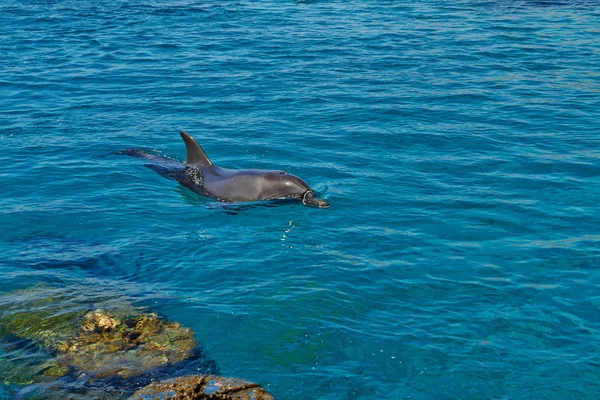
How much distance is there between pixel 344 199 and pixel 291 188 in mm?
853

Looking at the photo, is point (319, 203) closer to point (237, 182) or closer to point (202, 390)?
point (237, 182)

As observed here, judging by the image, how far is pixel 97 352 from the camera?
8.53 meters

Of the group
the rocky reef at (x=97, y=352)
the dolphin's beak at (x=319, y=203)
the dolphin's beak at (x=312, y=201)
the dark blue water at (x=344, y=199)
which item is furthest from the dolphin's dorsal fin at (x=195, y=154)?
the rocky reef at (x=97, y=352)

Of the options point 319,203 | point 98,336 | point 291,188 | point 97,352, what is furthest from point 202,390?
point 291,188

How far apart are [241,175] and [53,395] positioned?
5777 mm

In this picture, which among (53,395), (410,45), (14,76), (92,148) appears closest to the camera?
(53,395)

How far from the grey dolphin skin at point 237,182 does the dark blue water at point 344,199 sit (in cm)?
30

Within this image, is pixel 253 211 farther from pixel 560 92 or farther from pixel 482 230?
pixel 560 92

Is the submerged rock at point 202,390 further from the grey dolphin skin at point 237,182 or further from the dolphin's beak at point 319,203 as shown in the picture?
the grey dolphin skin at point 237,182

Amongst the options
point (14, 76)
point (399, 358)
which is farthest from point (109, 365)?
point (14, 76)

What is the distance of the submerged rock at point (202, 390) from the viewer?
718 centimetres

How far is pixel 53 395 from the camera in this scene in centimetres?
780

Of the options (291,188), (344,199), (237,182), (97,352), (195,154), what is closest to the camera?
(97,352)

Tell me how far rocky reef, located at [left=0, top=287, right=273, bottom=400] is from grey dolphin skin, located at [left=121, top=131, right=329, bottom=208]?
11.6 feet
